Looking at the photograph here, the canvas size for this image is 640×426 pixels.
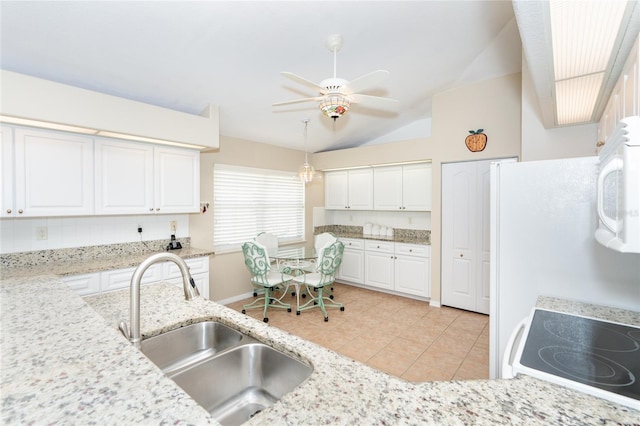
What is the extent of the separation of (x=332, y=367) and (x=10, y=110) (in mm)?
3027

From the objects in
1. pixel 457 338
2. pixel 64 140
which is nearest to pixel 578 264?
pixel 457 338

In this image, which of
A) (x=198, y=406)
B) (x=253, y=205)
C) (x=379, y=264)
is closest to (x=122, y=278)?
(x=253, y=205)

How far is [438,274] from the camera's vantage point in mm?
4117

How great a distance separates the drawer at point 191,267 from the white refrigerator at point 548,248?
2934 millimetres

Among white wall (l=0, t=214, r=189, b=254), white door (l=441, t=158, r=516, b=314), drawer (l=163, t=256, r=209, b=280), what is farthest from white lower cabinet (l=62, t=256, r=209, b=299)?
white door (l=441, t=158, r=516, b=314)

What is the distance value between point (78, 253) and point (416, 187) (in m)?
4.36

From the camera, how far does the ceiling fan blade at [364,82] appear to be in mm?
2130

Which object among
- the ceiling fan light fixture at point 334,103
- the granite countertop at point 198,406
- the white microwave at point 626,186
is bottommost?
the granite countertop at point 198,406

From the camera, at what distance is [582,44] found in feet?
4.27

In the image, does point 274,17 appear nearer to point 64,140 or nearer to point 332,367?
point 64,140

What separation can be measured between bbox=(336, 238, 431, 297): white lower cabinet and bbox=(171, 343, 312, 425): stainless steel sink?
3.55 meters

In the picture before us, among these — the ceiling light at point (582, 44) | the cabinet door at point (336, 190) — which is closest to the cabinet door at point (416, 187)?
the cabinet door at point (336, 190)

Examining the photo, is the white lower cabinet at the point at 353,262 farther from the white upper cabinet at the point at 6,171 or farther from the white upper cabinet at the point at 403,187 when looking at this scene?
the white upper cabinet at the point at 6,171

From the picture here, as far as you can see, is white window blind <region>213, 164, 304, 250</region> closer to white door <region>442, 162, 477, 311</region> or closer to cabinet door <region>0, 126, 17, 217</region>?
cabinet door <region>0, 126, 17, 217</region>
